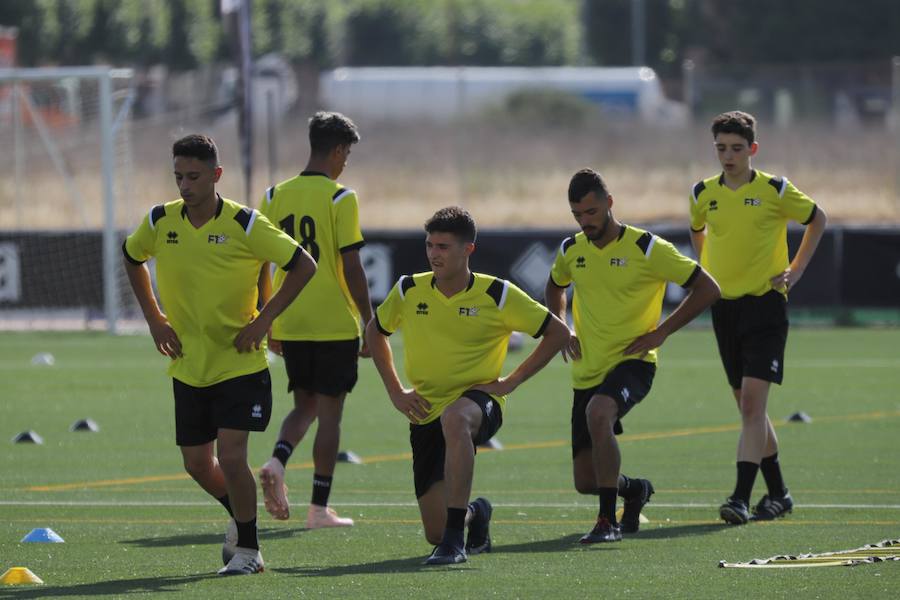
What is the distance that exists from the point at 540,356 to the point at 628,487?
4.12 ft

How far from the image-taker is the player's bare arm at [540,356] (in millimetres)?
8641

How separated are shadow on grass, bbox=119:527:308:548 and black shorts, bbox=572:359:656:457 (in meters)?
1.60

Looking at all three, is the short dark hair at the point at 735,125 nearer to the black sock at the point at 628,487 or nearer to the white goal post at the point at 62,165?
the black sock at the point at 628,487

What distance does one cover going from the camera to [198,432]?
8367mm

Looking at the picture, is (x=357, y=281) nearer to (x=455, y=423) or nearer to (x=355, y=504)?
(x=355, y=504)

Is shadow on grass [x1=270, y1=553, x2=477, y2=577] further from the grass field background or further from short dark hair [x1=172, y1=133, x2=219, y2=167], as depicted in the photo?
short dark hair [x1=172, y1=133, x2=219, y2=167]

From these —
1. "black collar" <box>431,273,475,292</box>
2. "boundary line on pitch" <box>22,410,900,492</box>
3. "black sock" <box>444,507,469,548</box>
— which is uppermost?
"black collar" <box>431,273,475,292</box>

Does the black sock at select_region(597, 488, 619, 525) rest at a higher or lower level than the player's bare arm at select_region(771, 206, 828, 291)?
lower

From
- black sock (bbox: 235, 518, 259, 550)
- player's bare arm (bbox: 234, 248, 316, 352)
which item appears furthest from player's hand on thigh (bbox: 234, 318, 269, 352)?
black sock (bbox: 235, 518, 259, 550)

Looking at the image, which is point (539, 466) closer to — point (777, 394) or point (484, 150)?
point (777, 394)

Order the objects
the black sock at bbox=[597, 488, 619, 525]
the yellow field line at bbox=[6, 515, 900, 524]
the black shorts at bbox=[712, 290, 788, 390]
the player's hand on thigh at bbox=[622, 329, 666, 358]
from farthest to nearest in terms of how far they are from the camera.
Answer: the black shorts at bbox=[712, 290, 788, 390] < the yellow field line at bbox=[6, 515, 900, 524] < the player's hand on thigh at bbox=[622, 329, 666, 358] < the black sock at bbox=[597, 488, 619, 525]

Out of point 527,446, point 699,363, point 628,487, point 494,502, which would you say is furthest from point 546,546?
point 699,363

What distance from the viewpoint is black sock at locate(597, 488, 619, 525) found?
9242 millimetres

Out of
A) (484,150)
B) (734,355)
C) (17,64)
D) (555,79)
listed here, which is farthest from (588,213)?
(17,64)
